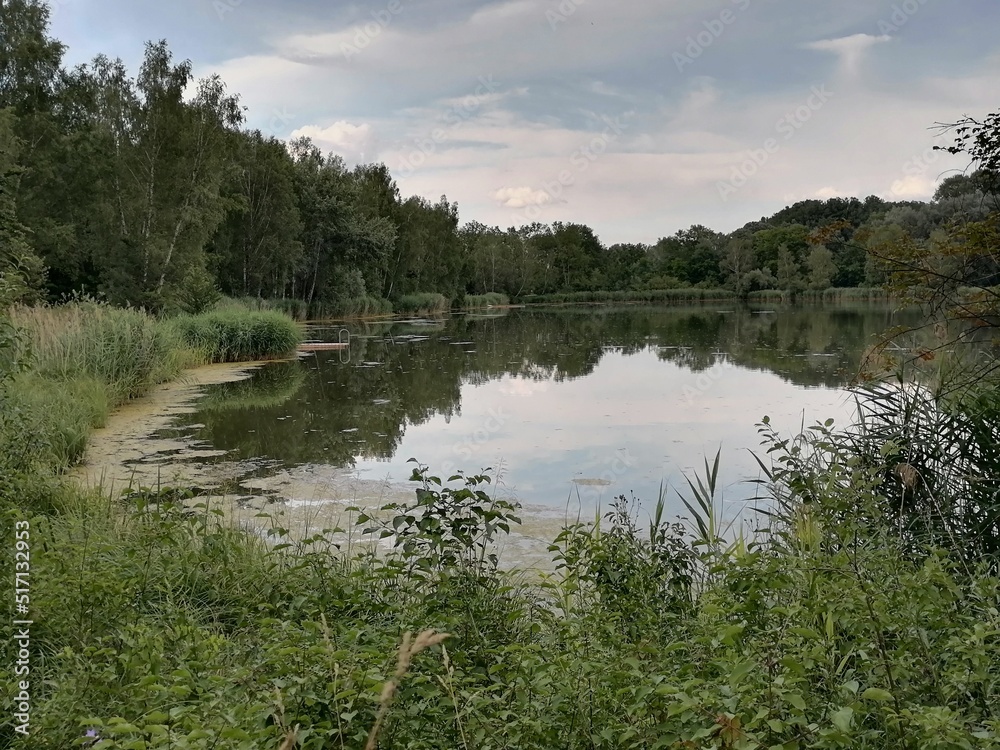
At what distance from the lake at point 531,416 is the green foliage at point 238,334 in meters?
Answer: 0.91

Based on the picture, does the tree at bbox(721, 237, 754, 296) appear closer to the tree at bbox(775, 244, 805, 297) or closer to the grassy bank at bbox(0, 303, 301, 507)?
the tree at bbox(775, 244, 805, 297)

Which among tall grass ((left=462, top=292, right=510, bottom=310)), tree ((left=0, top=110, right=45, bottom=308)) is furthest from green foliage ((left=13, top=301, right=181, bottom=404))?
tall grass ((left=462, top=292, right=510, bottom=310))

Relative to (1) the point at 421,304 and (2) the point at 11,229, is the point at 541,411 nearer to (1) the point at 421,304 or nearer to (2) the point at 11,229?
(2) the point at 11,229

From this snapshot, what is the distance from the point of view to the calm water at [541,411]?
801 cm

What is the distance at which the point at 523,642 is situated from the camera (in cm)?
301

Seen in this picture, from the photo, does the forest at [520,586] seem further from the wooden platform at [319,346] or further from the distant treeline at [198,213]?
the wooden platform at [319,346]

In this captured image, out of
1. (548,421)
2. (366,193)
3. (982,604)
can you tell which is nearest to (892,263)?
(982,604)

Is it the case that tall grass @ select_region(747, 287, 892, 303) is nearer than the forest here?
No

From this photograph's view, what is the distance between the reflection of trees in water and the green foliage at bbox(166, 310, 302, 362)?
104 centimetres

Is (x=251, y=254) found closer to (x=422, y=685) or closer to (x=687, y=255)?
(x=422, y=685)

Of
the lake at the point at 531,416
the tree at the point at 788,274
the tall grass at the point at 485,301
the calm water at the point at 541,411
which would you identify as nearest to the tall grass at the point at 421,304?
the tall grass at the point at 485,301

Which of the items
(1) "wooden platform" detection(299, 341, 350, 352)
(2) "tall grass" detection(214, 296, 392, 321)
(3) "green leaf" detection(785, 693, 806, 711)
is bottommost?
(1) "wooden platform" detection(299, 341, 350, 352)

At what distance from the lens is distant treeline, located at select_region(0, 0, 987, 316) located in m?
22.5

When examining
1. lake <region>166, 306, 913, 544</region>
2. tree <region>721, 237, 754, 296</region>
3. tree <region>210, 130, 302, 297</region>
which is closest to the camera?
lake <region>166, 306, 913, 544</region>
